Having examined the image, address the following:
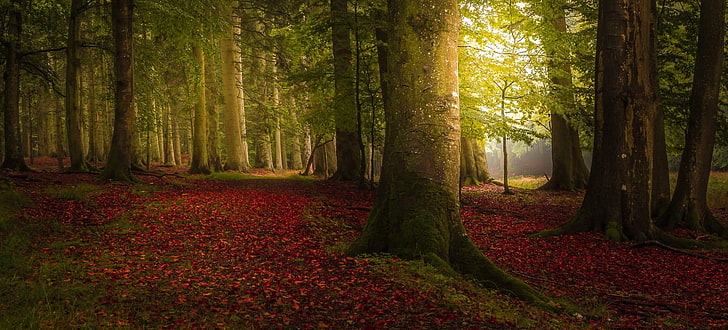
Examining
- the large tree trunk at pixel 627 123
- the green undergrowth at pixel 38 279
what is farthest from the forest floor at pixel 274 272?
the large tree trunk at pixel 627 123

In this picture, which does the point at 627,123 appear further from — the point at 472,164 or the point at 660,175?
the point at 472,164

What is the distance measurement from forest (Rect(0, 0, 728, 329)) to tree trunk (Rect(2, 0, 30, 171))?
7 cm

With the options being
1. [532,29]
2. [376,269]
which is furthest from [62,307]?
[532,29]

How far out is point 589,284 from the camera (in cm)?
647

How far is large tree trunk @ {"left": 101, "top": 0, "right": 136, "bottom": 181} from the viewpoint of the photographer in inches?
476

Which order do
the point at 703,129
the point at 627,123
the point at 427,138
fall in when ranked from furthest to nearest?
the point at 703,129
the point at 627,123
the point at 427,138

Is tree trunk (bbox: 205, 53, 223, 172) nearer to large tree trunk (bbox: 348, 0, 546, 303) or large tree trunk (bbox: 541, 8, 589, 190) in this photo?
large tree trunk (bbox: 541, 8, 589, 190)

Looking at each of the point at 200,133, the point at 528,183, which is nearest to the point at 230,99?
the point at 200,133

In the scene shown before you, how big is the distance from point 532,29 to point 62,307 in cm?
1402

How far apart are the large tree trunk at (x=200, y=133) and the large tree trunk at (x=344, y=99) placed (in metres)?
6.21

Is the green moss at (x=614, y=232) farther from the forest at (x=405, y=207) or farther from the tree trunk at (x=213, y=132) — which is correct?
the tree trunk at (x=213, y=132)

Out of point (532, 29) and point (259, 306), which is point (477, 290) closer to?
point (259, 306)

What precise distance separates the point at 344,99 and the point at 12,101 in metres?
10.1

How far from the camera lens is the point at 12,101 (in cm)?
1330
